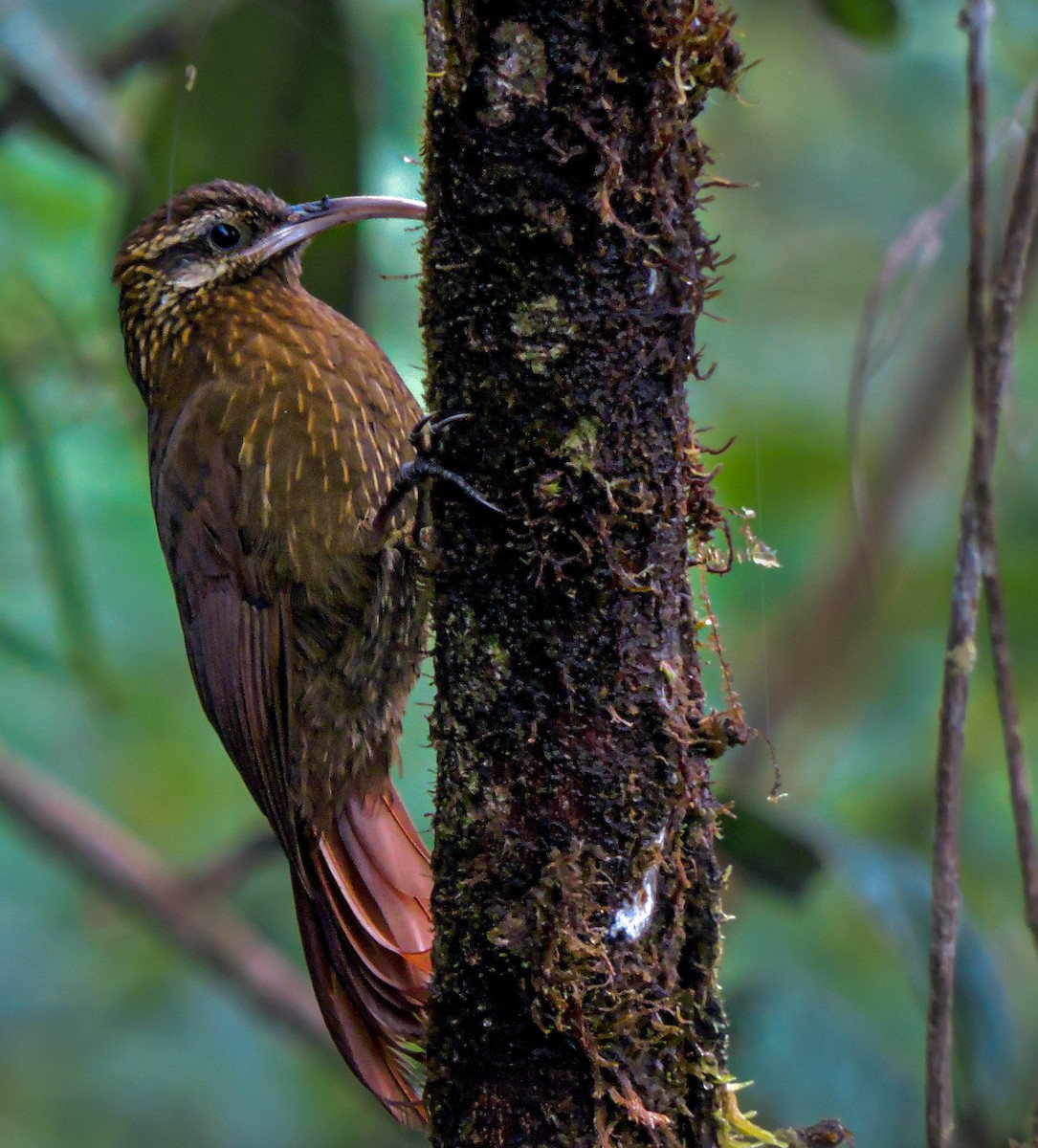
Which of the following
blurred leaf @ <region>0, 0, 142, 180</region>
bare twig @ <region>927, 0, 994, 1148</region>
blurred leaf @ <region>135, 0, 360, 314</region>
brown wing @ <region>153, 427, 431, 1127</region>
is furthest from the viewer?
blurred leaf @ <region>0, 0, 142, 180</region>

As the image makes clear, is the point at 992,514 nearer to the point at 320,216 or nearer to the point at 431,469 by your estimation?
the point at 431,469

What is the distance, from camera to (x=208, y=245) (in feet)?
8.26

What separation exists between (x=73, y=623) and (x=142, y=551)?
4.24 ft

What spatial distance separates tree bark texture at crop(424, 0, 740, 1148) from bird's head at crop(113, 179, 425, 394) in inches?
47.3

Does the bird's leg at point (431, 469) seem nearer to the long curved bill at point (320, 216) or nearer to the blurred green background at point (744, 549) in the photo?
the blurred green background at point (744, 549)

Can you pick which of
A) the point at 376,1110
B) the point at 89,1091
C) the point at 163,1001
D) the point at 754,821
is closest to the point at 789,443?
the point at 754,821

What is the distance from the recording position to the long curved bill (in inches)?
89.2

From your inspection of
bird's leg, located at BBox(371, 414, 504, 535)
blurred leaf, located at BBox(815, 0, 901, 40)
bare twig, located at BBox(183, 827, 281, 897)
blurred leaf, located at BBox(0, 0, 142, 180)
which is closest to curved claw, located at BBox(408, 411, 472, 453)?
bird's leg, located at BBox(371, 414, 504, 535)

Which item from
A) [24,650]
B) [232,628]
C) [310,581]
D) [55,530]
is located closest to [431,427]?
[310,581]

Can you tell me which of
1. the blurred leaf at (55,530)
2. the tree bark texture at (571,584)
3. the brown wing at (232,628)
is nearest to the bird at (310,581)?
the brown wing at (232,628)

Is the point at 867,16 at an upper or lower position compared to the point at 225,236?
upper

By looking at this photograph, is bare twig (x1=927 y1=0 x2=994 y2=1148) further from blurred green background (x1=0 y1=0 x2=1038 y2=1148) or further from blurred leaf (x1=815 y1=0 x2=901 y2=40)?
blurred leaf (x1=815 y1=0 x2=901 y2=40)

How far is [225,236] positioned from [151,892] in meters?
1.46

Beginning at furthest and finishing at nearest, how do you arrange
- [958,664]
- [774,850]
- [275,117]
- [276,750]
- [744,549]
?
[275,117] < [774,850] < [276,750] < [744,549] < [958,664]
